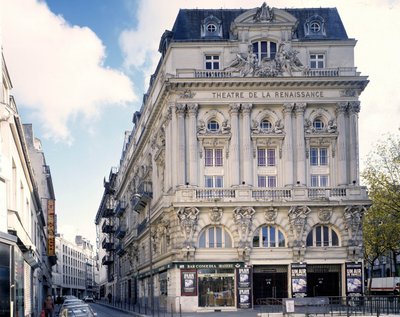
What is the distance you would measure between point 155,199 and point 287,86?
17.9 m

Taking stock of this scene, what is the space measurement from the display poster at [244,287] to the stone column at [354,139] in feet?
36.1

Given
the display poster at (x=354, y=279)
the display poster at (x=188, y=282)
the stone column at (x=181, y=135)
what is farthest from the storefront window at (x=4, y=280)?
the display poster at (x=354, y=279)

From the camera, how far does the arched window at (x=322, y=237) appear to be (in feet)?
182

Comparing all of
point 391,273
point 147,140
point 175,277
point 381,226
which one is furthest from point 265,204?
point 391,273

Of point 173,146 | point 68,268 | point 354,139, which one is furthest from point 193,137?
point 68,268

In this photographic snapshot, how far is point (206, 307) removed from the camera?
54.2 m

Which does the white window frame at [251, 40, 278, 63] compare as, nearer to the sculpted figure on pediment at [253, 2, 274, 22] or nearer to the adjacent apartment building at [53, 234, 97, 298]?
the sculpted figure on pediment at [253, 2, 274, 22]

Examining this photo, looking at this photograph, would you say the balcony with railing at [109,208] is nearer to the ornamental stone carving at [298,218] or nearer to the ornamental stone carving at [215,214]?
the ornamental stone carving at [215,214]

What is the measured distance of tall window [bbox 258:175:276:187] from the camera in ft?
185

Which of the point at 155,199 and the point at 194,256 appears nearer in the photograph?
the point at 194,256

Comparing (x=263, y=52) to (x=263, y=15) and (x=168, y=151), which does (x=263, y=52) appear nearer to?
(x=263, y=15)

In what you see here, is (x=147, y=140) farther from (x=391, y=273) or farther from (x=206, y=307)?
(x=391, y=273)

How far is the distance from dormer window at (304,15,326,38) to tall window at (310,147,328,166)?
985cm

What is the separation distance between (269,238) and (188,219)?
6526 millimetres
